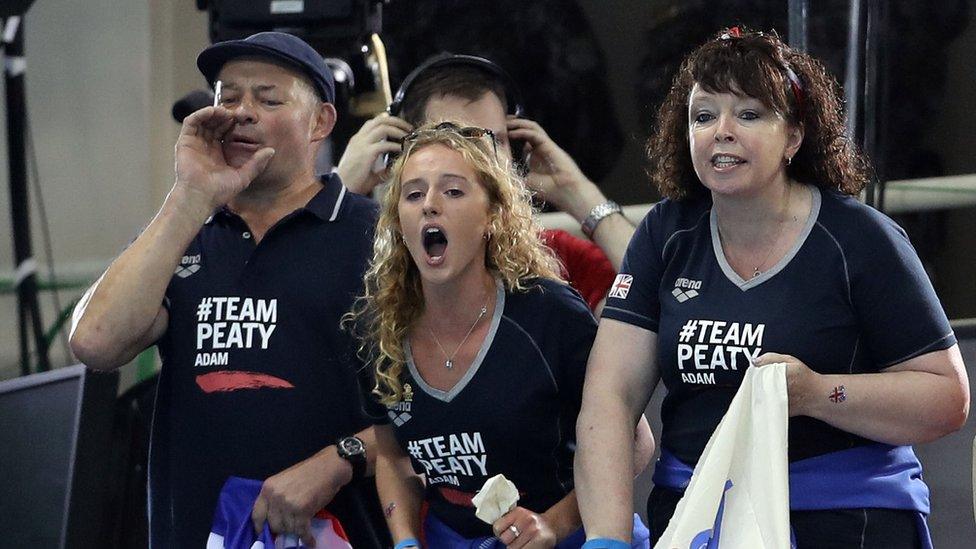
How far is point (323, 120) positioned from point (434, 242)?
0.46m

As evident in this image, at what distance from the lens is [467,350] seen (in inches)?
86.4

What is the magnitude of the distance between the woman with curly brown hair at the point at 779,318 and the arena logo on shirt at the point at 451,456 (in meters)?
0.16

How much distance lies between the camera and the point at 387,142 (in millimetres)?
2746

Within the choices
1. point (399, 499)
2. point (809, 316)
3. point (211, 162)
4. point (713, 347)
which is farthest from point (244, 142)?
point (809, 316)

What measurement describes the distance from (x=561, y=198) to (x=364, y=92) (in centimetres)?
95

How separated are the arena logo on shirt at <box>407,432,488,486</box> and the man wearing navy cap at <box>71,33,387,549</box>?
0.49 ft

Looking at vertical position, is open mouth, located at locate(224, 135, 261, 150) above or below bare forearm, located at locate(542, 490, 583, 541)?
above

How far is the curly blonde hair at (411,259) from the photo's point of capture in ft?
7.33

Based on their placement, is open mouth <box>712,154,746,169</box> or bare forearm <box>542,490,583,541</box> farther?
bare forearm <box>542,490,583,541</box>

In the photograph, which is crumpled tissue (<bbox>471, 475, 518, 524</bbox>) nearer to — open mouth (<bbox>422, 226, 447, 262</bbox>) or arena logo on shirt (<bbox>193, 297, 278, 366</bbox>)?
open mouth (<bbox>422, 226, 447, 262</bbox>)

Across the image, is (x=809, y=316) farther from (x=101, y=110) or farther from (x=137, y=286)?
(x=101, y=110)

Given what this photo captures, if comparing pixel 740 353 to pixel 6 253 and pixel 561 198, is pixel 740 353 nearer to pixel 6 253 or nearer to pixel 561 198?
pixel 561 198

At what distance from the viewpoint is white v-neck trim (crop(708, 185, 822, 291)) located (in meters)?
1.99

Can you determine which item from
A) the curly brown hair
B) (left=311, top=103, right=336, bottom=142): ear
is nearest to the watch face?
(left=311, top=103, right=336, bottom=142): ear
